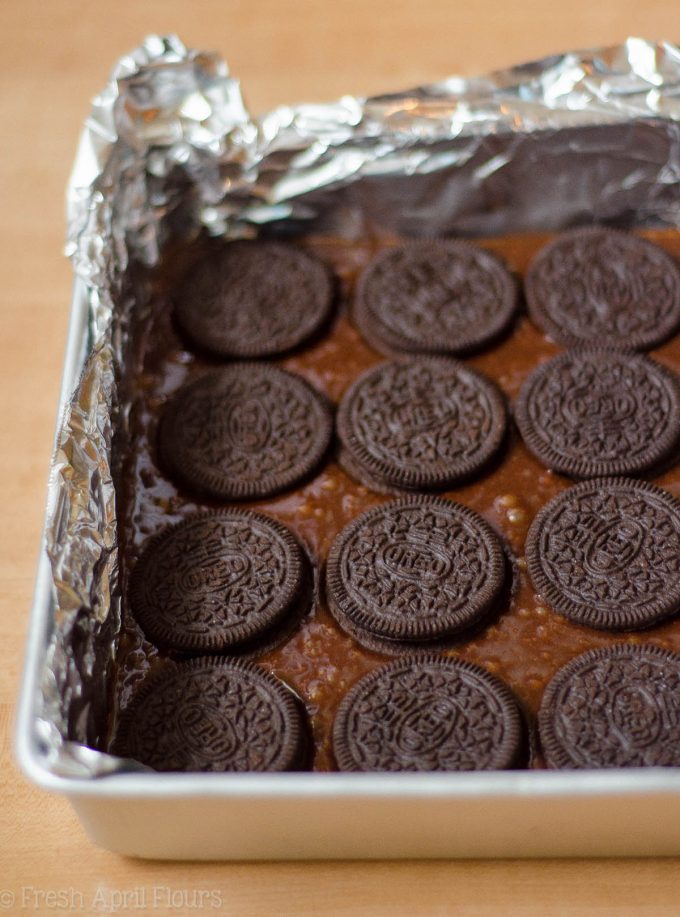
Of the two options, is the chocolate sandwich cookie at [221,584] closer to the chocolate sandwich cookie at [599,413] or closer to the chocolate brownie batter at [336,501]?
the chocolate brownie batter at [336,501]

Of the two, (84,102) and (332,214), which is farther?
(84,102)

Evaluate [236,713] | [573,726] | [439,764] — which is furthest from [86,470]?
[573,726]

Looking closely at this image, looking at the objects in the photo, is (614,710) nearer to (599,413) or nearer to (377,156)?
(599,413)

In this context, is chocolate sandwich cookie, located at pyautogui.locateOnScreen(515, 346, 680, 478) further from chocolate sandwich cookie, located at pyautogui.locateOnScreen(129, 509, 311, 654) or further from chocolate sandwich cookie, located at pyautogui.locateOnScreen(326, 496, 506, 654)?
chocolate sandwich cookie, located at pyautogui.locateOnScreen(129, 509, 311, 654)

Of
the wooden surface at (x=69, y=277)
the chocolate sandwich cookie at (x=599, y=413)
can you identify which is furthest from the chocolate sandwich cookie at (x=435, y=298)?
the wooden surface at (x=69, y=277)

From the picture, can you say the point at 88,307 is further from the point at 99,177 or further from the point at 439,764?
the point at 439,764

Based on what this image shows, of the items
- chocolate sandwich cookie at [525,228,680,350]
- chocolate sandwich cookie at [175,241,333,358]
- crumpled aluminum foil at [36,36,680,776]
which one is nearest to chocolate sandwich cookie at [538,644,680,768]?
chocolate sandwich cookie at [525,228,680,350]
